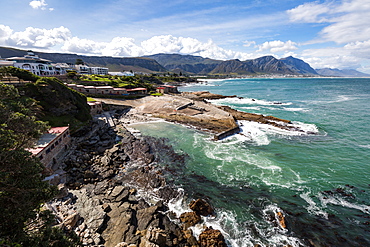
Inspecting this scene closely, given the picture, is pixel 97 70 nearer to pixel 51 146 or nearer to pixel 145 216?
pixel 51 146

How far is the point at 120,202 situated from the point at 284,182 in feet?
68.3

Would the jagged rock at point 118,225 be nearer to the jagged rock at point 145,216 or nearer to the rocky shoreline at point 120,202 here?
the rocky shoreline at point 120,202

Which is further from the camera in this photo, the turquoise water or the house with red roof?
the house with red roof

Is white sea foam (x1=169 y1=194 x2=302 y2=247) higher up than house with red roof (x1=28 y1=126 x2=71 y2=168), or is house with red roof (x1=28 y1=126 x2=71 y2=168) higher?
house with red roof (x1=28 y1=126 x2=71 y2=168)

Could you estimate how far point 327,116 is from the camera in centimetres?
5238

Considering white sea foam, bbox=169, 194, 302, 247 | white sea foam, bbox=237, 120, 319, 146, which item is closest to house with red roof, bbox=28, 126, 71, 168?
white sea foam, bbox=169, 194, 302, 247

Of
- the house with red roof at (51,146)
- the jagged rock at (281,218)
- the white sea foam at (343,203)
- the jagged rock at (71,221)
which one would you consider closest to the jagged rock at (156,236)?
the jagged rock at (71,221)

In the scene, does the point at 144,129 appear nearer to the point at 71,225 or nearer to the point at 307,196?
the point at 71,225

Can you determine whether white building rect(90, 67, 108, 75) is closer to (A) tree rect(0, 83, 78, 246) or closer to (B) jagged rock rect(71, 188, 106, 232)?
(B) jagged rock rect(71, 188, 106, 232)

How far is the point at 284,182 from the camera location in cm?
2230

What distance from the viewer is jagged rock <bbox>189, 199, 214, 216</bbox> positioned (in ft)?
56.0

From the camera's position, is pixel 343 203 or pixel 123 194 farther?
pixel 343 203

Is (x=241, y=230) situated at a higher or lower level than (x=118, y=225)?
lower

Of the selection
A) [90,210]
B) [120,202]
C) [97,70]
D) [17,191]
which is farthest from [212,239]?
[97,70]
